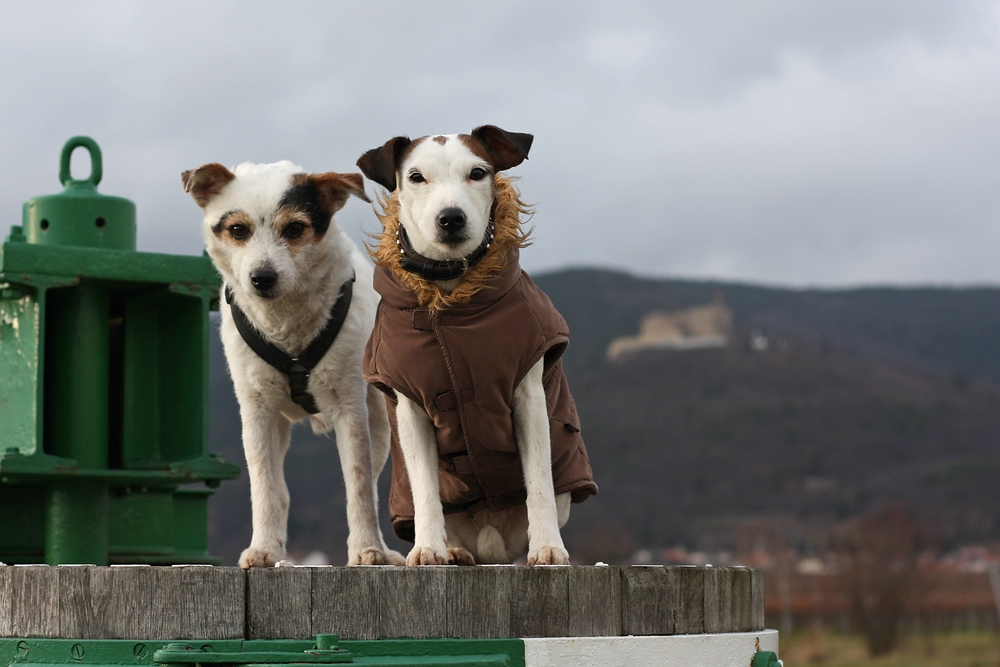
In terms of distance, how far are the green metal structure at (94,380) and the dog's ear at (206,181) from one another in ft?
4.83

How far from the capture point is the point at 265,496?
6543 mm

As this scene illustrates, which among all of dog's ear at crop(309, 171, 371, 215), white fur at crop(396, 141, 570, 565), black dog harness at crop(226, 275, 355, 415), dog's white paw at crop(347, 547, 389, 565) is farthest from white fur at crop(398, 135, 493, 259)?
dog's white paw at crop(347, 547, 389, 565)

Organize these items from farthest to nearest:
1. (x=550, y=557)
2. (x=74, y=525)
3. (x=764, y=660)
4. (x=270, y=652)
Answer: (x=74, y=525), (x=550, y=557), (x=764, y=660), (x=270, y=652)

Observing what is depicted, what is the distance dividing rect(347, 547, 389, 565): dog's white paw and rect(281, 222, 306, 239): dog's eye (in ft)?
5.33

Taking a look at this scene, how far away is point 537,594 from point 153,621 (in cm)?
148

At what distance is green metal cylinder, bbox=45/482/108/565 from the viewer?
7.59 metres

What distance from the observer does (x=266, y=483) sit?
6.57 metres

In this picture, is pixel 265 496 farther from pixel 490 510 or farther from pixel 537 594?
pixel 537 594

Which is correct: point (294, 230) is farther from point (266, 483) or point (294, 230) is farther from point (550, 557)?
point (550, 557)

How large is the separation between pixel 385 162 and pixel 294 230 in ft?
2.14

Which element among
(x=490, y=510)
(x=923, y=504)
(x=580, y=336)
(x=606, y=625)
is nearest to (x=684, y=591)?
(x=606, y=625)

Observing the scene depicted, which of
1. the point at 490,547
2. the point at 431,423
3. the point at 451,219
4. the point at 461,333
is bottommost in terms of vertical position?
the point at 490,547

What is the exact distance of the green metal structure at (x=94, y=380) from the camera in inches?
295

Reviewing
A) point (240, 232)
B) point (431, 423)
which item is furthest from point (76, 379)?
point (431, 423)
